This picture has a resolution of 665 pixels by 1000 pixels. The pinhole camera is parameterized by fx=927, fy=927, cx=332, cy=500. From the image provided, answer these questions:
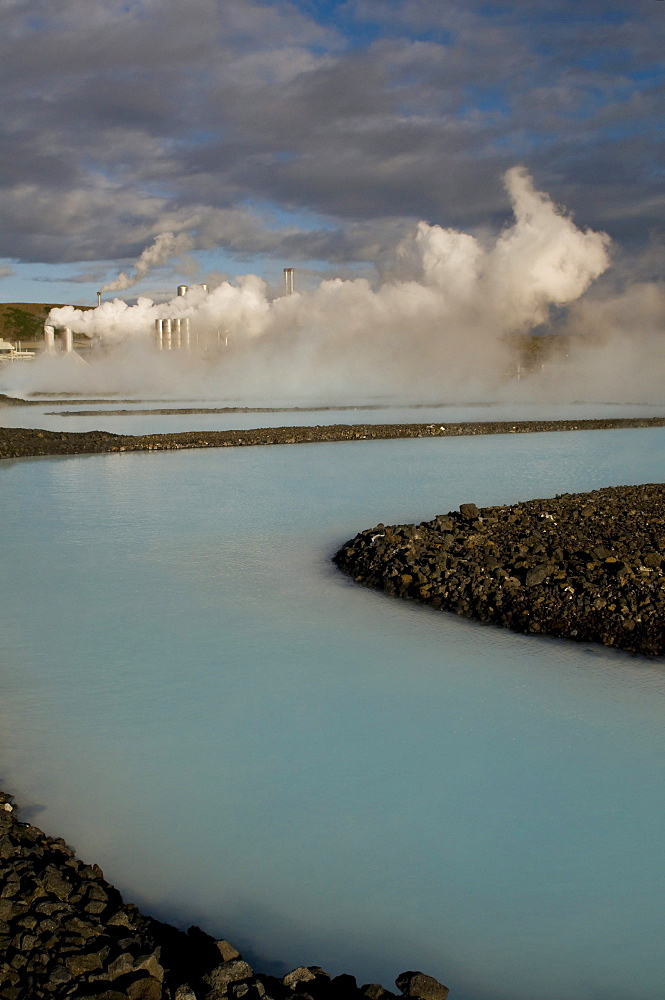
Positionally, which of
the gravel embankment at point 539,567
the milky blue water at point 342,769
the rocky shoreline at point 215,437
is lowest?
the milky blue water at point 342,769

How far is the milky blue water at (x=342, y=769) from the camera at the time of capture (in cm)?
419

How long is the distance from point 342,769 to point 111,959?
2.38m

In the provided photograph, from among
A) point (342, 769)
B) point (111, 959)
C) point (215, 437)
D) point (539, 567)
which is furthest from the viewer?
point (215, 437)

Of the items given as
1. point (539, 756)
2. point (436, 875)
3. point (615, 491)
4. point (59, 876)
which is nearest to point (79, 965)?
point (59, 876)

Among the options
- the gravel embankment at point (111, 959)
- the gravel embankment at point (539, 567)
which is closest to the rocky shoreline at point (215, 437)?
the gravel embankment at point (539, 567)

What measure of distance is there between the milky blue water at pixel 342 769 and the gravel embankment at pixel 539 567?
353mm

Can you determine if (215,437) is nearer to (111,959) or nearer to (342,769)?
(342,769)

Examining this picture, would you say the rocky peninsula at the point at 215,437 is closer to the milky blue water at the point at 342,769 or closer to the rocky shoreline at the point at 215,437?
the rocky shoreline at the point at 215,437

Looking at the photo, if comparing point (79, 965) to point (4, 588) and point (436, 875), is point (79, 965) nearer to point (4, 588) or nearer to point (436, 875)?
point (436, 875)

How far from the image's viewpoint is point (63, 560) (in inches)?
480

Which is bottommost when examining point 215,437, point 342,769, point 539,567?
point 342,769

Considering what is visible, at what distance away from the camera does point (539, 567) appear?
948cm

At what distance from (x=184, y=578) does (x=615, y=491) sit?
7669 mm

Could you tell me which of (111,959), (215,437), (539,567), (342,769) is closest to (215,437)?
(215,437)
